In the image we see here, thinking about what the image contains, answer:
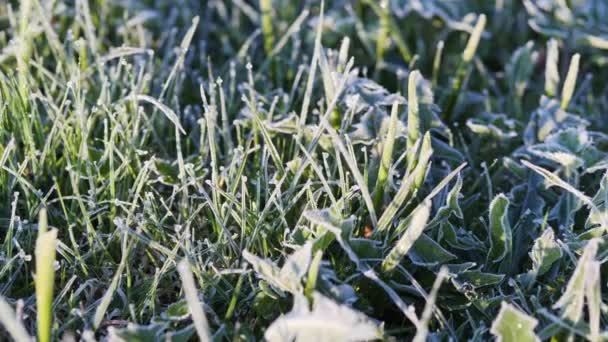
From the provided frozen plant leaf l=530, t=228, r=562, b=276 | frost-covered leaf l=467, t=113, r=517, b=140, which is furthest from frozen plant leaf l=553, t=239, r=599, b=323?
frost-covered leaf l=467, t=113, r=517, b=140

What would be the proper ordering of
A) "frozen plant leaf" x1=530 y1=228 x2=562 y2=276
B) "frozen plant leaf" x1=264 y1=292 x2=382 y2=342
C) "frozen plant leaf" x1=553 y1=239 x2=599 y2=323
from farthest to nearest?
"frozen plant leaf" x1=530 y1=228 x2=562 y2=276
"frozen plant leaf" x1=553 y1=239 x2=599 y2=323
"frozen plant leaf" x1=264 y1=292 x2=382 y2=342

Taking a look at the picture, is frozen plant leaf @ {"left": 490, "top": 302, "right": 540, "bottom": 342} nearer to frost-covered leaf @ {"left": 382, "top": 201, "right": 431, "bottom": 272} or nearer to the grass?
the grass

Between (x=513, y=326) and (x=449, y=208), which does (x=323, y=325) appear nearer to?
(x=513, y=326)

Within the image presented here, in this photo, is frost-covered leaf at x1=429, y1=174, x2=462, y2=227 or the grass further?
frost-covered leaf at x1=429, y1=174, x2=462, y2=227

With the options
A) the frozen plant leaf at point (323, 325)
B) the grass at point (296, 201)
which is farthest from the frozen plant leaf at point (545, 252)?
the frozen plant leaf at point (323, 325)

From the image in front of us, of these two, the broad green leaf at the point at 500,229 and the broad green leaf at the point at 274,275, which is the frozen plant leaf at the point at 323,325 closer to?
the broad green leaf at the point at 274,275

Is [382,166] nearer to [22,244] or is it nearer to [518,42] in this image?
[22,244]

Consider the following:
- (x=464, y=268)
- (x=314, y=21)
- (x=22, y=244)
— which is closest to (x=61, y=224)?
(x=22, y=244)
